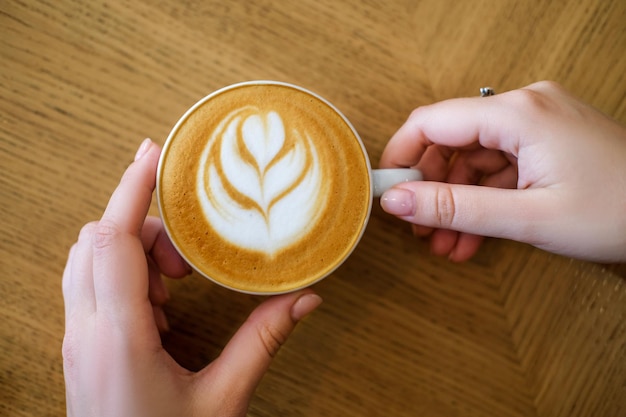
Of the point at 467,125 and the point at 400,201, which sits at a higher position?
the point at 467,125

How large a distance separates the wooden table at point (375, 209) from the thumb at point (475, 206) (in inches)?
6.1

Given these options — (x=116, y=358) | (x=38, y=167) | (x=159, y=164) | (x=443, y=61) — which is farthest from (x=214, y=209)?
(x=443, y=61)

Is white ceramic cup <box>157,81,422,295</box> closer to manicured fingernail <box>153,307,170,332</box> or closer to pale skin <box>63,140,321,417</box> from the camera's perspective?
pale skin <box>63,140,321,417</box>

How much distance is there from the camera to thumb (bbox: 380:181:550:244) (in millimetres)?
645

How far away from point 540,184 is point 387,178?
224mm

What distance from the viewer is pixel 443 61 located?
31.8 inches

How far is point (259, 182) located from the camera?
0.63 metres

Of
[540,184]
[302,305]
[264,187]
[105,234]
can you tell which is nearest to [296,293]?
[302,305]

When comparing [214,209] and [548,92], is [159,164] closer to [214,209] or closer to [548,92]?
[214,209]

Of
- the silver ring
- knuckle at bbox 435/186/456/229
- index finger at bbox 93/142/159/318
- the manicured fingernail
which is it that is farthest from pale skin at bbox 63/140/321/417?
the silver ring

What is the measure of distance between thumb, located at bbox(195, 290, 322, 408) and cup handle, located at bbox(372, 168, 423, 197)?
19 centimetres

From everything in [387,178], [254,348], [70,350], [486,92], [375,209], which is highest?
[486,92]

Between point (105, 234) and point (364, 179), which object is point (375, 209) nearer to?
point (364, 179)

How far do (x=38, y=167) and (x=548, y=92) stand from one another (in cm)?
83
